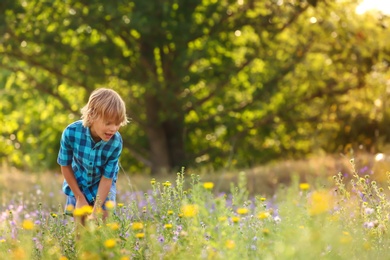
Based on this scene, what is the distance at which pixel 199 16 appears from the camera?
974 cm

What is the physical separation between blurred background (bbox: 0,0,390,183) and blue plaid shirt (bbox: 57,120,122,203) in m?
4.07

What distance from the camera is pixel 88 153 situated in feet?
14.0

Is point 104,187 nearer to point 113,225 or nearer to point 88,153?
point 88,153

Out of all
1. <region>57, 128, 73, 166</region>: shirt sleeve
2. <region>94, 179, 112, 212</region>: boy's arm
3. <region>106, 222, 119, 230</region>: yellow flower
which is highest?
<region>57, 128, 73, 166</region>: shirt sleeve

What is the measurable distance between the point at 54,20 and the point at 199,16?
1.95m

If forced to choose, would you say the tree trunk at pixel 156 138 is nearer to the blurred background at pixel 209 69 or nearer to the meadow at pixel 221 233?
the blurred background at pixel 209 69

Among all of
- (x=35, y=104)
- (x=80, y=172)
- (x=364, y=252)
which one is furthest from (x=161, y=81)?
(x=364, y=252)

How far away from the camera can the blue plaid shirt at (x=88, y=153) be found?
4246mm

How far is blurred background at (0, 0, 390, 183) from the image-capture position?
9117 millimetres

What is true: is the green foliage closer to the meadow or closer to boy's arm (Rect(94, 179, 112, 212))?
the meadow

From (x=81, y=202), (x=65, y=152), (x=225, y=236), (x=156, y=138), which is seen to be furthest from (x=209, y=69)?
(x=225, y=236)

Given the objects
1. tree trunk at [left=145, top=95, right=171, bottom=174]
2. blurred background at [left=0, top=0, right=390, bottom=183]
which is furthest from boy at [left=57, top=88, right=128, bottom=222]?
tree trunk at [left=145, top=95, right=171, bottom=174]

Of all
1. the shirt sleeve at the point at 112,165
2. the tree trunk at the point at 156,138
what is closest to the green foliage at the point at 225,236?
the shirt sleeve at the point at 112,165

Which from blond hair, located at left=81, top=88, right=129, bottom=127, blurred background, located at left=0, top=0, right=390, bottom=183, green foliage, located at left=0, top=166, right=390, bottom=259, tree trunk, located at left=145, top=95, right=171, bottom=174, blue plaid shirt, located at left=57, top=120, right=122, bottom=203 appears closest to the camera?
green foliage, located at left=0, top=166, right=390, bottom=259
